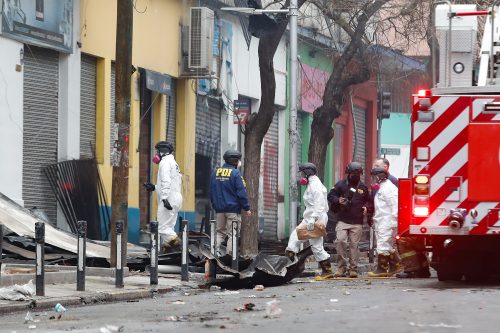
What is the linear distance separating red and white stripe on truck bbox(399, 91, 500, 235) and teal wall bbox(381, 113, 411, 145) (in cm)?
3095

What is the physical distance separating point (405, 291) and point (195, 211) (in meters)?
14.5

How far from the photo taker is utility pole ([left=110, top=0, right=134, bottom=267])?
1911 cm

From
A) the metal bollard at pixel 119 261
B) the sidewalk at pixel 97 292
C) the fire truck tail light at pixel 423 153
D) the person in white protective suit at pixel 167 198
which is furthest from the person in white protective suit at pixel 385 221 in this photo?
the metal bollard at pixel 119 261

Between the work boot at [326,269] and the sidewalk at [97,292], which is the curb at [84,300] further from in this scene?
the work boot at [326,269]

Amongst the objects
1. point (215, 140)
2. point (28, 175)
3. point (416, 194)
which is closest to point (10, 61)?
point (28, 175)

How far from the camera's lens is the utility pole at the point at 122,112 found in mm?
19109

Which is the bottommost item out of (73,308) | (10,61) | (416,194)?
(73,308)

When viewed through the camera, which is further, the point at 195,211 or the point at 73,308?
the point at 195,211

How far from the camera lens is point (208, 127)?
103 feet

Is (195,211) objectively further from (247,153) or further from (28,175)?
(28,175)

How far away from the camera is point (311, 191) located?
21.4 m

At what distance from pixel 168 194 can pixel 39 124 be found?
285cm

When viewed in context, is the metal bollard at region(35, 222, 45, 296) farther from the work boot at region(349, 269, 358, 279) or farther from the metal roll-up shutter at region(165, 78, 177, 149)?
the metal roll-up shutter at region(165, 78, 177, 149)

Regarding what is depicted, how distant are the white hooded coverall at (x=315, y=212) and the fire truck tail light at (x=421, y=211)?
4.42 meters
